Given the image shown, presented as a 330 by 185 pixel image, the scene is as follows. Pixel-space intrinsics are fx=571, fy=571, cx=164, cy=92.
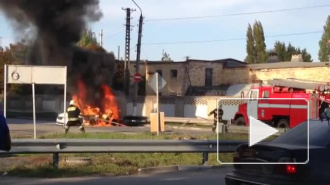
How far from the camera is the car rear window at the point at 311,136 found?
6.94m

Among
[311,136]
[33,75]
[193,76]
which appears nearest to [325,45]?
[193,76]

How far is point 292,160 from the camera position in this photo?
21.8 feet

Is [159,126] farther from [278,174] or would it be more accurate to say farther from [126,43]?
[126,43]

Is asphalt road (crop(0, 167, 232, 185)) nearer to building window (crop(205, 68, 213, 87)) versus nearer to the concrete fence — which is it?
the concrete fence

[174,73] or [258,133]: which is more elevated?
[174,73]

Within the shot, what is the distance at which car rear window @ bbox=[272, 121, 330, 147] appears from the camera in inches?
273

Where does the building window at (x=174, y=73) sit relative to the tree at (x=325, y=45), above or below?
below

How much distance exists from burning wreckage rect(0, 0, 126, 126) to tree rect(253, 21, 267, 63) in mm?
48708

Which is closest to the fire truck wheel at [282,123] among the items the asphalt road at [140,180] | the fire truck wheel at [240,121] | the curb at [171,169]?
the fire truck wheel at [240,121]

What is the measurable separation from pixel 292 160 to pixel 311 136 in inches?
24.5

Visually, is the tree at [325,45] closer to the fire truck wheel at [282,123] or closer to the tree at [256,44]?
the tree at [256,44]

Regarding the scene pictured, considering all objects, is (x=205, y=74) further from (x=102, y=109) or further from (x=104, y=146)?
(x=104, y=146)

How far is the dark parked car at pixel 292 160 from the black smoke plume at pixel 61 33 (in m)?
31.8

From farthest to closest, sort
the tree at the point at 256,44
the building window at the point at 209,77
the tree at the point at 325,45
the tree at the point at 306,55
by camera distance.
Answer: the tree at the point at 306,55
the tree at the point at 256,44
the tree at the point at 325,45
the building window at the point at 209,77
